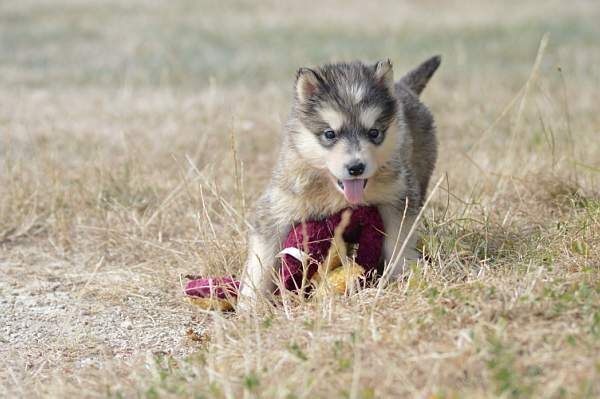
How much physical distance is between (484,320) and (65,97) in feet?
26.7

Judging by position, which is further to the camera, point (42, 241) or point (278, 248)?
point (42, 241)

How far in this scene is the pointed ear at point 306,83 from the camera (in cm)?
516

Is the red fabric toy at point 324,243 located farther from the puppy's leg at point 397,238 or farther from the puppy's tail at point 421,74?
the puppy's tail at point 421,74

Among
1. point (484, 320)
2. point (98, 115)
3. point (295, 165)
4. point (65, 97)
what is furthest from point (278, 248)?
point (65, 97)

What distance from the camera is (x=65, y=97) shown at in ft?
37.2

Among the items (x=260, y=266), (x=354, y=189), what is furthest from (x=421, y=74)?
(x=260, y=266)

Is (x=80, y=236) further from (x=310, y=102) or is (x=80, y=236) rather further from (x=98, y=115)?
(x=98, y=115)

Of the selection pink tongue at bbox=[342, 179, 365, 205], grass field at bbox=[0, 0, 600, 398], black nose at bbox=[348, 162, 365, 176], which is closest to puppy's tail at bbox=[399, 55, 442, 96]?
grass field at bbox=[0, 0, 600, 398]

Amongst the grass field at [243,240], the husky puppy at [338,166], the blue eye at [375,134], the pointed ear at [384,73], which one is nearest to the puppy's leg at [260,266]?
the husky puppy at [338,166]

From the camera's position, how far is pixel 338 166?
4906 millimetres

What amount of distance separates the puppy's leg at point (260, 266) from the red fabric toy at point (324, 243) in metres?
0.06

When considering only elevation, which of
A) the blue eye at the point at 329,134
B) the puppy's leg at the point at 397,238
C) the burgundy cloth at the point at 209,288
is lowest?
the burgundy cloth at the point at 209,288

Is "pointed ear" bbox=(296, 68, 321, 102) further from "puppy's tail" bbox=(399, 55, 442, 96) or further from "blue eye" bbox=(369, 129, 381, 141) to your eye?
"puppy's tail" bbox=(399, 55, 442, 96)

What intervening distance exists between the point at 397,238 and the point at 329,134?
70 centimetres
